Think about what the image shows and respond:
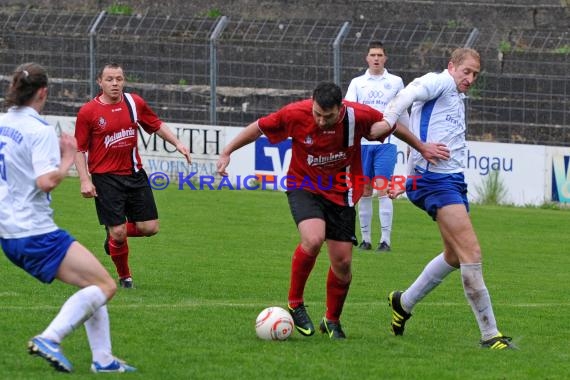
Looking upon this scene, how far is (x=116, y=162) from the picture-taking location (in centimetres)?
1150

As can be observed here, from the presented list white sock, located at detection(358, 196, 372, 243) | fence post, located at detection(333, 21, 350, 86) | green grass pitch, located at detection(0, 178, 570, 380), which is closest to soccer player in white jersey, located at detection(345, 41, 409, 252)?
white sock, located at detection(358, 196, 372, 243)

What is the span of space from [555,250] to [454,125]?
7173mm

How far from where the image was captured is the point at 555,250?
52.2 feet

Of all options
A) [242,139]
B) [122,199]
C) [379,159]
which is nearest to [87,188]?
[122,199]

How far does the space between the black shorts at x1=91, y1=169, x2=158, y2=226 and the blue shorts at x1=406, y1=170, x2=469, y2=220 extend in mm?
3276

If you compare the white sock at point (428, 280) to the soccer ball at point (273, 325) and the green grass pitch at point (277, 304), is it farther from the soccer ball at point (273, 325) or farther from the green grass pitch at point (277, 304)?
the soccer ball at point (273, 325)

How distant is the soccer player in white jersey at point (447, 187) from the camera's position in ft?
28.9

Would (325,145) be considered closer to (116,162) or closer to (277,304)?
(277,304)

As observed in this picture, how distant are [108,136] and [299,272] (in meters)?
3.26

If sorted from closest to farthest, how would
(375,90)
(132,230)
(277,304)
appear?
(277,304)
(132,230)
(375,90)

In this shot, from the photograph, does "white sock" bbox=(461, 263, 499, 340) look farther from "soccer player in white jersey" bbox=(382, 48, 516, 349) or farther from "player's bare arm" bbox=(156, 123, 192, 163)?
"player's bare arm" bbox=(156, 123, 192, 163)

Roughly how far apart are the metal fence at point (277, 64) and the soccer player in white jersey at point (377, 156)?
251 inches

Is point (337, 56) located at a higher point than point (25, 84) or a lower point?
lower

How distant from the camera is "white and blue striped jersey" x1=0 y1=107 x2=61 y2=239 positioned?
689 cm
